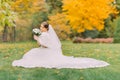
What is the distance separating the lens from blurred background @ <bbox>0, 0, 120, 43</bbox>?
1289 inches

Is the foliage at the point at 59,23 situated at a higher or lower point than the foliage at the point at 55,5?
lower

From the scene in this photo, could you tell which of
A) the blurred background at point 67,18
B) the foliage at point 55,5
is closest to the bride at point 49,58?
the blurred background at point 67,18

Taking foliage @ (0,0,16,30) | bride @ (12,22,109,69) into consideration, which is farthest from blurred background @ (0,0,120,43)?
foliage @ (0,0,16,30)

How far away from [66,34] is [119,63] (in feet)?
83.4

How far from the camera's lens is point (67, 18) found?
33.9 metres

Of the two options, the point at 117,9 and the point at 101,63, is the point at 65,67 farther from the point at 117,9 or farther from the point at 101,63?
the point at 117,9

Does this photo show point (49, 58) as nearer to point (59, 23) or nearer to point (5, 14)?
point (5, 14)

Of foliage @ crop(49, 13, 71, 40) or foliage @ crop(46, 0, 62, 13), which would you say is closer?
foliage @ crop(49, 13, 71, 40)

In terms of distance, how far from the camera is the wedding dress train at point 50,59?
39.3ft

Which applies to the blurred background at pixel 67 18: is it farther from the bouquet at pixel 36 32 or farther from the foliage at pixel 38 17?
the bouquet at pixel 36 32

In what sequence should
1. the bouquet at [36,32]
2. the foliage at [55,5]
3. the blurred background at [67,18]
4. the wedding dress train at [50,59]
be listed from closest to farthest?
the wedding dress train at [50,59], the bouquet at [36,32], the blurred background at [67,18], the foliage at [55,5]

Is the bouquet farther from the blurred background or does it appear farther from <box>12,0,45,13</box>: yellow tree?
<box>12,0,45,13</box>: yellow tree

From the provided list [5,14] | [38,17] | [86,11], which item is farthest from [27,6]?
[5,14]

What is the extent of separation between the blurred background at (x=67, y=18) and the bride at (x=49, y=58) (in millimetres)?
16345
